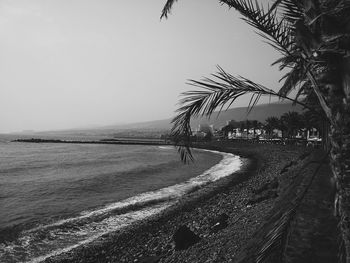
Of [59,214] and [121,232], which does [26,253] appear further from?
[59,214]

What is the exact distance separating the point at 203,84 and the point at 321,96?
1260 millimetres

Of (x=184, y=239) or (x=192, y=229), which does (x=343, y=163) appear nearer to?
(x=184, y=239)

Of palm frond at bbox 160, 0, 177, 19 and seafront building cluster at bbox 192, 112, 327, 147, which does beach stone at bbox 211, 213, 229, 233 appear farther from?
seafront building cluster at bbox 192, 112, 327, 147

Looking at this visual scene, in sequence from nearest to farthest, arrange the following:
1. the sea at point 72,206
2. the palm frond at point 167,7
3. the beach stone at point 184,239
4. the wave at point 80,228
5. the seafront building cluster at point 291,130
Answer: the palm frond at point 167,7 → the beach stone at point 184,239 → the wave at point 80,228 → the sea at point 72,206 → the seafront building cluster at point 291,130

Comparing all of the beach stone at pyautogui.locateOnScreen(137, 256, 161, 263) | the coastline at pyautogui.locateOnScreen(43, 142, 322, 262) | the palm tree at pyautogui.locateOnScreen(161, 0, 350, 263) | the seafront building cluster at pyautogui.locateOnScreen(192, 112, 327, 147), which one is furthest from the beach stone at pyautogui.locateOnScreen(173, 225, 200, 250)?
the seafront building cluster at pyautogui.locateOnScreen(192, 112, 327, 147)

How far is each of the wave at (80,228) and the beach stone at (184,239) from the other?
4038 millimetres

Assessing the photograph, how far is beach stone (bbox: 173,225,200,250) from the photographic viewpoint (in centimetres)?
816

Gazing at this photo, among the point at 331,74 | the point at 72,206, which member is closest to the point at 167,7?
the point at 331,74

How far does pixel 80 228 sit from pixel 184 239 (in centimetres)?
567

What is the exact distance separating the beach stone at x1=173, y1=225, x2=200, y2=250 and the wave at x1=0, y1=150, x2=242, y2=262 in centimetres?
404

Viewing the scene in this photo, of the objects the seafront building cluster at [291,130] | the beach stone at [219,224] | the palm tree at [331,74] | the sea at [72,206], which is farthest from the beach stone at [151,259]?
the seafront building cluster at [291,130]

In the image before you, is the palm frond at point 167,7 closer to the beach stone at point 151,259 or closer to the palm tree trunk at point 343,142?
the palm tree trunk at point 343,142

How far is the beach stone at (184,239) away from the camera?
321 inches

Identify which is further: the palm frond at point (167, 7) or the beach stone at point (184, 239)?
the beach stone at point (184, 239)
